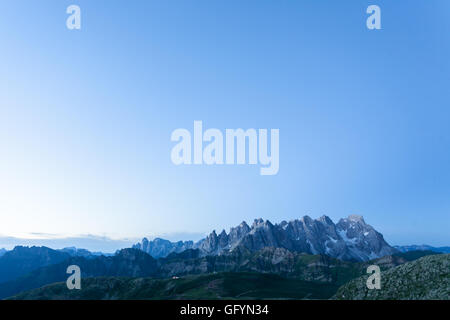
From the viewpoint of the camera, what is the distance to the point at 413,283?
86438 mm

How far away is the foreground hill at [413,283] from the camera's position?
7925cm

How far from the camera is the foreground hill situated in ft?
260
